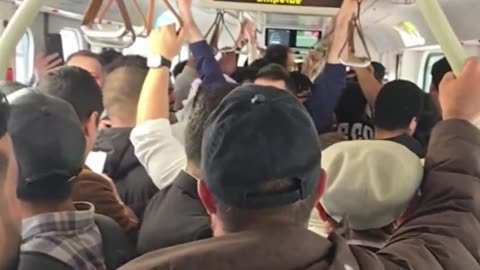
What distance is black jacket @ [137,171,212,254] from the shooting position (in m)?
1.76

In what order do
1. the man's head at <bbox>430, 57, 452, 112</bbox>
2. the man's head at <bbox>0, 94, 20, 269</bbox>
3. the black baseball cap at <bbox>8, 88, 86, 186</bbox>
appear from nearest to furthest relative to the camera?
the man's head at <bbox>0, 94, 20, 269</bbox> → the black baseball cap at <bbox>8, 88, 86, 186</bbox> → the man's head at <bbox>430, 57, 452, 112</bbox>

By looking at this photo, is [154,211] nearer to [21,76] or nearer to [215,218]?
[215,218]

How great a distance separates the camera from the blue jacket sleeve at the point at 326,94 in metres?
3.32

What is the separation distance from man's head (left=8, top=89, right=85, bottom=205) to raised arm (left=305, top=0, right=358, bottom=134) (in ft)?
5.78

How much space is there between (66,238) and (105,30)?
918 millimetres

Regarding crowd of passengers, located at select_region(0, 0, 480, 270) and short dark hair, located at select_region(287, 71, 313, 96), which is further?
short dark hair, located at select_region(287, 71, 313, 96)

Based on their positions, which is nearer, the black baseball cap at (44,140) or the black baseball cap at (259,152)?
the black baseball cap at (259,152)

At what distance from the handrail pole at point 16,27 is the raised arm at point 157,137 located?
681mm

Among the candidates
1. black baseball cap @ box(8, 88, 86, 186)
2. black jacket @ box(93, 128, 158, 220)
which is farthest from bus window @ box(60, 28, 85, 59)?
black baseball cap @ box(8, 88, 86, 186)

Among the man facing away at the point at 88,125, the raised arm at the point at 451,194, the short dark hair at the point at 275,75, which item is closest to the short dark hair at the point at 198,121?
the man facing away at the point at 88,125

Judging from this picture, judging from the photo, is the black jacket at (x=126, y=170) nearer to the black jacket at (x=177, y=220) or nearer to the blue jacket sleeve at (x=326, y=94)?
the black jacket at (x=177, y=220)

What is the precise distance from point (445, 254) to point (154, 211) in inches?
29.7

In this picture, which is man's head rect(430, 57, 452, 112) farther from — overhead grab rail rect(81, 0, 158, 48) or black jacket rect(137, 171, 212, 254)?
black jacket rect(137, 171, 212, 254)

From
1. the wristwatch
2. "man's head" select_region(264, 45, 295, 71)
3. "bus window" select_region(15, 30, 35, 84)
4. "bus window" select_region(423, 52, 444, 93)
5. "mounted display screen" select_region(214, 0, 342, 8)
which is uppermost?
"mounted display screen" select_region(214, 0, 342, 8)
